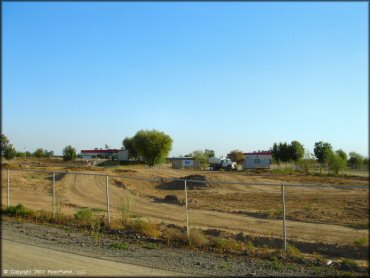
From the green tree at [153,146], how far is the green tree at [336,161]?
6803cm

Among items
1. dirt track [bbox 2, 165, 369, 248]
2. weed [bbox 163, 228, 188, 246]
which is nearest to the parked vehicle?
dirt track [bbox 2, 165, 369, 248]

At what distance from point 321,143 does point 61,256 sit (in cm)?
879

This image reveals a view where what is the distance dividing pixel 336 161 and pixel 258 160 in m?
37.4

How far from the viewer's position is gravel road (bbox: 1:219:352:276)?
335 inches

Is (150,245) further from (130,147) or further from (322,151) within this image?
(130,147)

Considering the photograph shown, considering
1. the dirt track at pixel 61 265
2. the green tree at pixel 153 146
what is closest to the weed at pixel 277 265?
the dirt track at pixel 61 265

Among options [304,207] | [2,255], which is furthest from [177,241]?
[304,207]

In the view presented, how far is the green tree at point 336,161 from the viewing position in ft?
36.9

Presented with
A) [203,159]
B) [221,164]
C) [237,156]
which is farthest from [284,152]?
[203,159]

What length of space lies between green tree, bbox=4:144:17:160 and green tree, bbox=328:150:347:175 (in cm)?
1029

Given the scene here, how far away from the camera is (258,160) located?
4869 centimetres

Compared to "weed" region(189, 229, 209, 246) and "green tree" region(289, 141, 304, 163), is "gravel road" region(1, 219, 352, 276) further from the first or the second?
"green tree" region(289, 141, 304, 163)

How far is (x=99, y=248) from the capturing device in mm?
10812

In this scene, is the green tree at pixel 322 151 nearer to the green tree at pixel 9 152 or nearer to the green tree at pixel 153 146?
the green tree at pixel 9 152
